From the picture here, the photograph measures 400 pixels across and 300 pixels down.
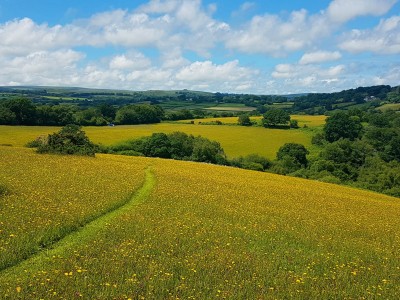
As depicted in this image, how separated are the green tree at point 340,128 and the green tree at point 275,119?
23.5 meters

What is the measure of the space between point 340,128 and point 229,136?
124 ft

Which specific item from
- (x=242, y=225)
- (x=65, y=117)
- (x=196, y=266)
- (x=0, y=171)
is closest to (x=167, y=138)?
(x=65, y=117)

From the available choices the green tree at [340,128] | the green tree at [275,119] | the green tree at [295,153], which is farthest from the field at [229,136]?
the green tree at [340,128]

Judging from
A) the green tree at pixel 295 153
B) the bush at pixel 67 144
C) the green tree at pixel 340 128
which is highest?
the bush at pixel 67 144

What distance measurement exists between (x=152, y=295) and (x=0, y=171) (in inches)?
911

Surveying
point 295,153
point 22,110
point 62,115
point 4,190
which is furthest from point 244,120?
point 4,190

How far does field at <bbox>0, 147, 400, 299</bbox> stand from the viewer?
495 inches

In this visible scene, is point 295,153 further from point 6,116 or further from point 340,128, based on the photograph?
point 6,116

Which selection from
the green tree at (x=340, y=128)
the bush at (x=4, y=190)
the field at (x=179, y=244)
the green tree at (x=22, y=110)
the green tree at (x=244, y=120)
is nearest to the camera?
the field at (x=179, y=244)

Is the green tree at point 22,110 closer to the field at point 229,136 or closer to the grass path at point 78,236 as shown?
the field at point 229,136

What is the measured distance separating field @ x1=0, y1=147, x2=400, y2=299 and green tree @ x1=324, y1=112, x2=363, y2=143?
101m

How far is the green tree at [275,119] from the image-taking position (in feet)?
501

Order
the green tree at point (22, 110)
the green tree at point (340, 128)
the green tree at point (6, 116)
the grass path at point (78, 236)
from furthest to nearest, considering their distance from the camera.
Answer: the green tree at point (340, 128), the green tree at point (22, 110), the green tree at point (6, 116), the grass path at point (78, 236)

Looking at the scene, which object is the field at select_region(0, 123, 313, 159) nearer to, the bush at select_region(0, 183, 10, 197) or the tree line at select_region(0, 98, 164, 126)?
the tree line at select_region(0, 98, 164, 126)
